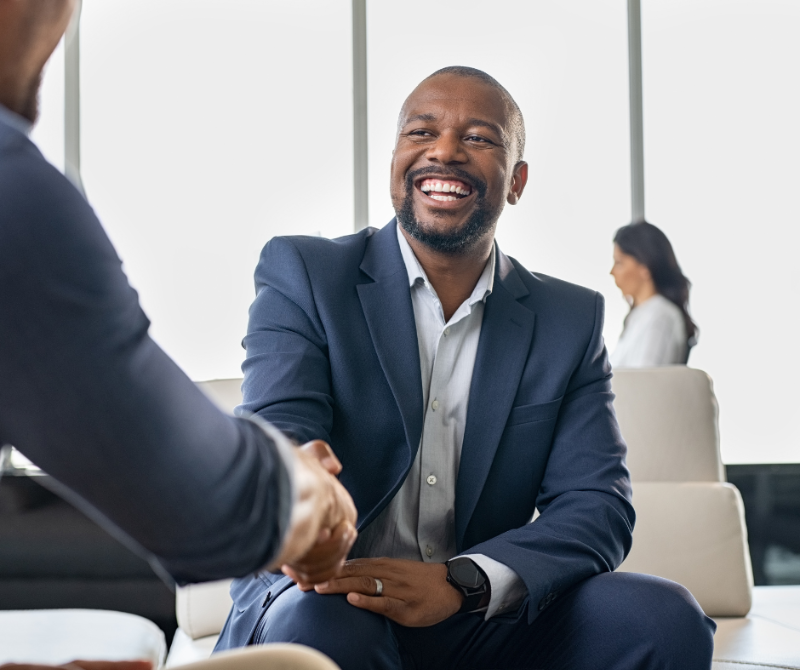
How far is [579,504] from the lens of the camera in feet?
4.59

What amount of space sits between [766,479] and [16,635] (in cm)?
383

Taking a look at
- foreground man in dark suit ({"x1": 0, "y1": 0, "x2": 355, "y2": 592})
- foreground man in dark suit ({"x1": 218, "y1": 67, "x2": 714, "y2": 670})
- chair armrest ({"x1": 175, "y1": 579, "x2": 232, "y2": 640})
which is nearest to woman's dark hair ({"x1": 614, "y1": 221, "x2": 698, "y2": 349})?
foreground man in dark suit ({"x1": 218, "y1": 67, "x2": 714, "y2": 670})

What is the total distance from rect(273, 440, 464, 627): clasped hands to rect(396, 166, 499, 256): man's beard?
625 millimetres

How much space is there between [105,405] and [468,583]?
0.85 metres

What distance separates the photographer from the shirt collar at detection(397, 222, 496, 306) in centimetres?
155

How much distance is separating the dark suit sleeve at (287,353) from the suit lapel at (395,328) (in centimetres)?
10

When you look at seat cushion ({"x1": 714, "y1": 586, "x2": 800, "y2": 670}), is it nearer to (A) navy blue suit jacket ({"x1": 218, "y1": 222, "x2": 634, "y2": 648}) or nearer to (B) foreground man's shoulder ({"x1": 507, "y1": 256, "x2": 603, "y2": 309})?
(A) navy blue suit jacket ({"x1": 218, "y1": 222, "x2": 634, "y2": 648})

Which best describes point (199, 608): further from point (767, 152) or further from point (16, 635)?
point (767, 152)

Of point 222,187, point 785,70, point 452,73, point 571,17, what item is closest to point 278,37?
point 222,187

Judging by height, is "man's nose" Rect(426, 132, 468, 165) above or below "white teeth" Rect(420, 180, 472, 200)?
above

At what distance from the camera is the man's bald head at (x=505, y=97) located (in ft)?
5.32

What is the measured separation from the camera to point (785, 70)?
474 cm

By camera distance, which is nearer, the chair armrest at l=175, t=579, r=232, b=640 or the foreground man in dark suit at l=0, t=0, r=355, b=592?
the foreground man in dark suit at l=0, t=0, r=355, b=592

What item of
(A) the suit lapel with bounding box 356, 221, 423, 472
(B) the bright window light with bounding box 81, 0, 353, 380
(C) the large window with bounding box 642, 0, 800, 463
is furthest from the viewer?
(C) the large window with bounding box 642, 0, 800, 463
